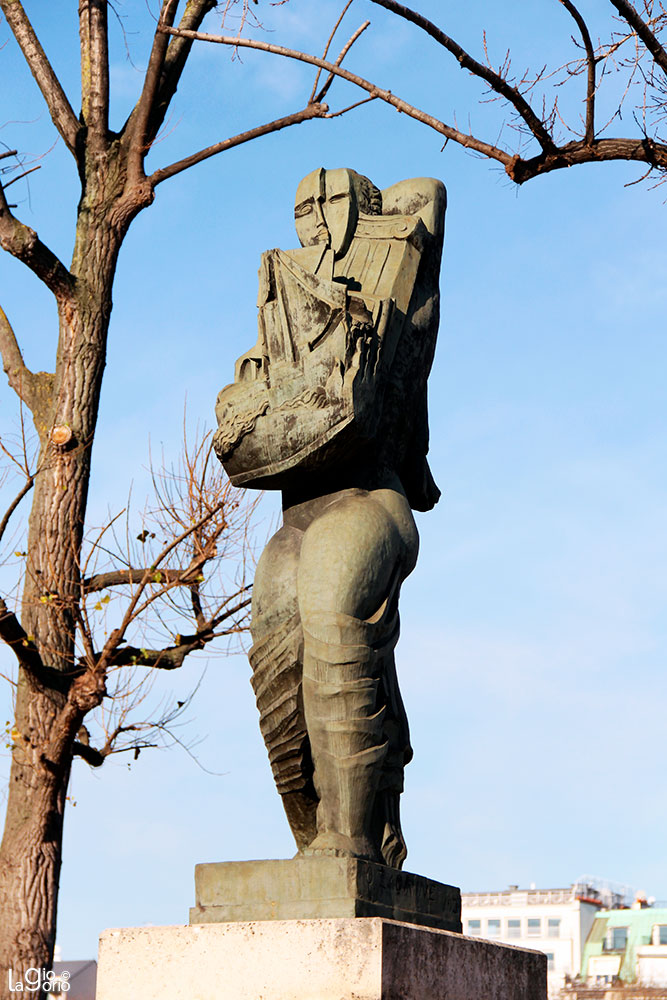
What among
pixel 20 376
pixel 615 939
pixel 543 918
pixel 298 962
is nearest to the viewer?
pixel 298 962

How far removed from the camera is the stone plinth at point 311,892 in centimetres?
399

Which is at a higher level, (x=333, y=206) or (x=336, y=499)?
(x=333, y=206)

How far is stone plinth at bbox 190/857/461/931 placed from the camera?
3.99 m

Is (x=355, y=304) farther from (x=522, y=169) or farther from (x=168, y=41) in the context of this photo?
(x=168, y=41)

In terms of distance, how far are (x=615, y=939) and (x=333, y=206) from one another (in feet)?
128

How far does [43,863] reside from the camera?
938 centimetres

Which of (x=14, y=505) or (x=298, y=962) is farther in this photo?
(x=14, y=505)

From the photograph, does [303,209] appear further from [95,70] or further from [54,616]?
[95,70]

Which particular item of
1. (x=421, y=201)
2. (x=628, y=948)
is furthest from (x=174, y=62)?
(x=628, y=948)

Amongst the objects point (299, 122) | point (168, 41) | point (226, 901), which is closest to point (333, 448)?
point (226, 901)

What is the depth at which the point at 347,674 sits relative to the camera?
4.30 meters

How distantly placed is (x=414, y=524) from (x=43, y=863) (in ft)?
19.0

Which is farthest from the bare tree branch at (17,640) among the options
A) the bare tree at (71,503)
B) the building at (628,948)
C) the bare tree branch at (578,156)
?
the building at (628,948)

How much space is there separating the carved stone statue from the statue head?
2 cm
